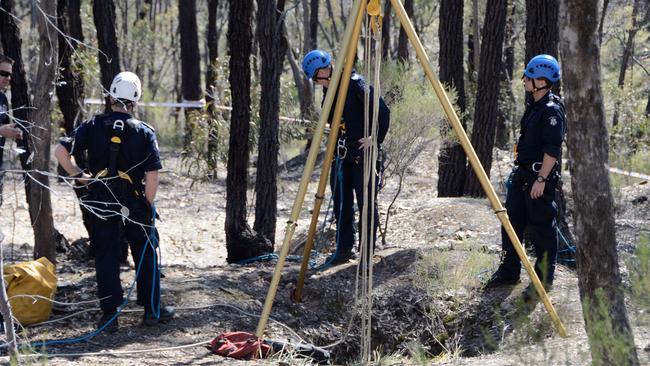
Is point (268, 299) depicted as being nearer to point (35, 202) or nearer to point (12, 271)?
point (12, 271)

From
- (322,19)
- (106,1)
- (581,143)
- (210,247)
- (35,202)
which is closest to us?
(581,143)

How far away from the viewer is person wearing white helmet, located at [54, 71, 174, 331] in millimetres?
6625

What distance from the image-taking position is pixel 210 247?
13297 mm

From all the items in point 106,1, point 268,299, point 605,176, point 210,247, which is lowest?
point 210,247

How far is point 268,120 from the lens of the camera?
31.0 feet

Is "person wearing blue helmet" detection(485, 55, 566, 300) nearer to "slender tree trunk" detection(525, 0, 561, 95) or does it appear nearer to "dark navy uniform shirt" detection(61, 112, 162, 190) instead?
"slender tree trunk" detection(525, 0, 561, 95)

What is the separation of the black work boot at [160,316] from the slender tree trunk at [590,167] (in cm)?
324

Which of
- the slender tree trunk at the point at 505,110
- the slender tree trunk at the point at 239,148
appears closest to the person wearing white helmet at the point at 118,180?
the slender tree trunk at the point at 239,148

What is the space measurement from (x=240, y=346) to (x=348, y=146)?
7.48 feet

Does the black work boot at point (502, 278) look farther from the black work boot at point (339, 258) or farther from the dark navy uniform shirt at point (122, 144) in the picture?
the dark navy uniform shirt at point (122, 144)

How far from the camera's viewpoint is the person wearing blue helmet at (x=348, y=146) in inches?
306

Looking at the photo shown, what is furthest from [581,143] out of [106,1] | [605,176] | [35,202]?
[106,1]

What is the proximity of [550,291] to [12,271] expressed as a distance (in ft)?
14.2

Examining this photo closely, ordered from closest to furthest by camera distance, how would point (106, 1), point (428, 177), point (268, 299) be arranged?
point (268, 299) → point (106, 1) → point (428, 177)
